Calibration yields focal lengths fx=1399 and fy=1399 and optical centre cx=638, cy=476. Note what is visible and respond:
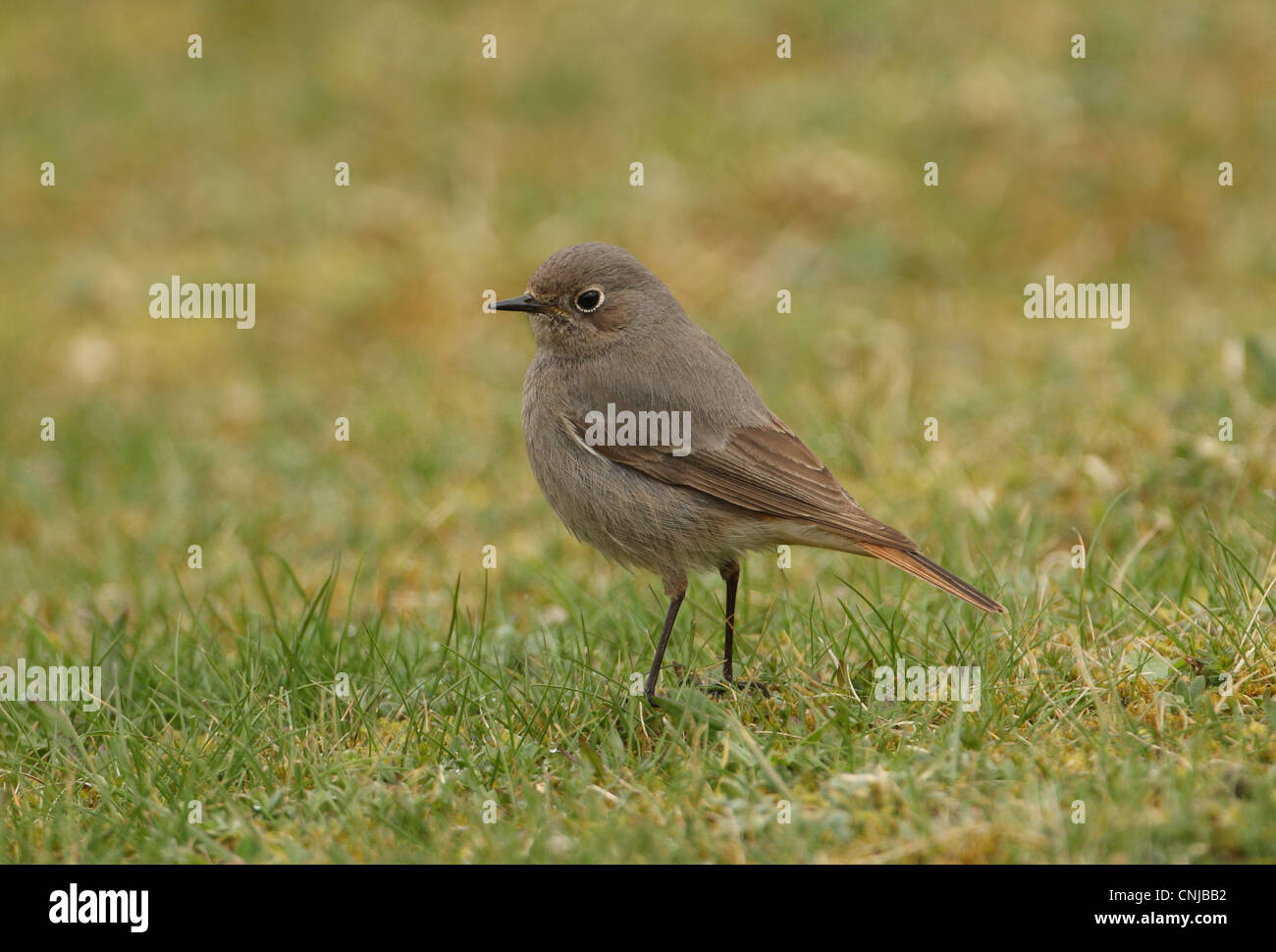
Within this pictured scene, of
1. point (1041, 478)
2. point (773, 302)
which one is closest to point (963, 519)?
point (1041, 478)

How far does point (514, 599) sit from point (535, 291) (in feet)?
5.58

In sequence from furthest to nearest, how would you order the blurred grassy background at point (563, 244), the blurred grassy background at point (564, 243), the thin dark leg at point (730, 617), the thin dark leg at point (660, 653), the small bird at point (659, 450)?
the blurred grassy background at point (564, 243) < the blurred grassy background at point (563, 244) < the small bird at point (659, 450) < the thin dark leg at point (730, 617) < the thin dark leg at point (660, 653)

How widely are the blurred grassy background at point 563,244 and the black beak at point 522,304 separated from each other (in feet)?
4.65

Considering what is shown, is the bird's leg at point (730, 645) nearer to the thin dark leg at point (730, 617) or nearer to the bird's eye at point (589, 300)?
the thin dark leg at point (730, 617)

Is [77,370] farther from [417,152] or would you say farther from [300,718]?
[300,718]

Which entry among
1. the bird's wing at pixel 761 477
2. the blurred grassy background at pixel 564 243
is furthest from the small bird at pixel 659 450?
the blurred grassy background at pixel 564 243

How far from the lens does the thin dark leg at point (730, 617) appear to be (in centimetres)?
500

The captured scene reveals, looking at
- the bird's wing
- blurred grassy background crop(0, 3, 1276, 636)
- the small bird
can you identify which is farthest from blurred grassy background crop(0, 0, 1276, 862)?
the small bird

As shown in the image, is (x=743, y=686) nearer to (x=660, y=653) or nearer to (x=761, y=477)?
(x=660, y=653)

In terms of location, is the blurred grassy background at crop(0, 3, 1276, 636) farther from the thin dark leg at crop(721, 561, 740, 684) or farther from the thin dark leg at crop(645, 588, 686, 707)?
the thin dark leg at crop(645, 588, 686, 707)

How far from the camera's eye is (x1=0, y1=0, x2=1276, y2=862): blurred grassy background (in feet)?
22.7

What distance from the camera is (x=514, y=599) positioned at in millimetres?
6637

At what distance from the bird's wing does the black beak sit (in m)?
0.54

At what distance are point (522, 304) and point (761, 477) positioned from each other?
120 centimetres
